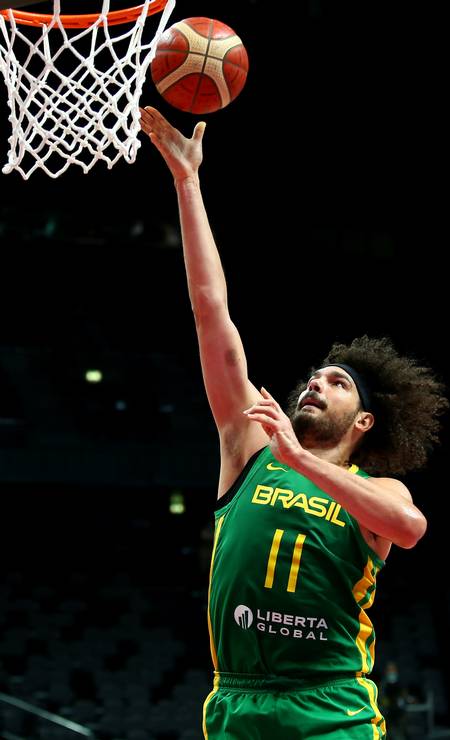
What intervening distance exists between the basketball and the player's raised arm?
0.40 m

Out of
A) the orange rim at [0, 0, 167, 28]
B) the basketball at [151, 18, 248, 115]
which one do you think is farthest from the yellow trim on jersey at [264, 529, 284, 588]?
the orange rim at [0, 0, 167, 28]

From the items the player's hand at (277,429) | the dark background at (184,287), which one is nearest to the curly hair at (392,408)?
the player's hand at (277,429)

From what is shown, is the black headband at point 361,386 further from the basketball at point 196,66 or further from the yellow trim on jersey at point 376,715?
the basketball at point 196,66

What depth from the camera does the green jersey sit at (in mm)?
2783

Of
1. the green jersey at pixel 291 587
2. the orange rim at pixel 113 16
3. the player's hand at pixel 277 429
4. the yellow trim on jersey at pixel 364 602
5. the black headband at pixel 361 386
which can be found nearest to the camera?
the player's hand at pixel 277 429

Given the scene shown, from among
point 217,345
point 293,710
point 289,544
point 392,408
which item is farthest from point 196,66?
point 293,710

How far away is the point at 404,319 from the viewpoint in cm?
1302

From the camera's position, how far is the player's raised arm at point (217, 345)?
3.18m

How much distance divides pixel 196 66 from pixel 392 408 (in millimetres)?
1384

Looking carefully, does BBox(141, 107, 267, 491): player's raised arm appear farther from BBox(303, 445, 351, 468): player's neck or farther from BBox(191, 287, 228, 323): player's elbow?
BBox(303, 445, 351, 468): player's neck

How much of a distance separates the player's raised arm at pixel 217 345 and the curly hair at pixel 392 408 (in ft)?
1.31

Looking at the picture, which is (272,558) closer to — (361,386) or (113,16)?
(361,386)

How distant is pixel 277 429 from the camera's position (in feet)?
8.77

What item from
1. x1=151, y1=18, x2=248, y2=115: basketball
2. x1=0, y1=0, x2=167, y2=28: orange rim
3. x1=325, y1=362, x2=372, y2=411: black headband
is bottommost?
x1=325, y1=362, x2=372, y2=411: black headband
